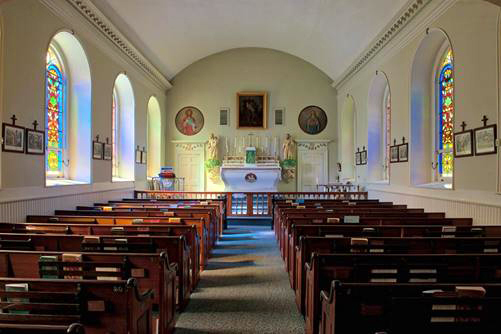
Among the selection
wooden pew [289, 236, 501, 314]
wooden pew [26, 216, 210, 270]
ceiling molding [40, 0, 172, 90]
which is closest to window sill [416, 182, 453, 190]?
wooden pew [289, 236, 501, 314]

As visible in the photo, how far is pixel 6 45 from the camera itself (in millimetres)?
5617

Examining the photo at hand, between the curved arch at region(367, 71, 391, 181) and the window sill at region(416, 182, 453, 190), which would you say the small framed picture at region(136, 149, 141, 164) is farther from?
the window sill at region(416, 182, 453, 190)

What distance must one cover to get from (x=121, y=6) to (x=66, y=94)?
2467 millimetres

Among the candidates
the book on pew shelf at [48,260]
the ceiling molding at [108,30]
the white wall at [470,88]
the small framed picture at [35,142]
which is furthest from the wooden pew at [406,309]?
the ceiling molding at [108,30]

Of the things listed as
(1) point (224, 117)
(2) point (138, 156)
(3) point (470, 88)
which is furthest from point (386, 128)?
(2) point (138, 156)

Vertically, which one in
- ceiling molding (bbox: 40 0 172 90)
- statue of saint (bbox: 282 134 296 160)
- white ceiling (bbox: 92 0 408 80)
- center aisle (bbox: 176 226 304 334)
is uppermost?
white ceiling (bbox: 92 0 408 80)

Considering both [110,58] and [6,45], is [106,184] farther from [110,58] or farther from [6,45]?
[6,45]

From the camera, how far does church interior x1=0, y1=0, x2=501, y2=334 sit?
2.58 metres

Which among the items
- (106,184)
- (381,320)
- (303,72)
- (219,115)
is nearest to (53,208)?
(106,184)

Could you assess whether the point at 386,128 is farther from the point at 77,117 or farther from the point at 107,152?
the point at 77,117

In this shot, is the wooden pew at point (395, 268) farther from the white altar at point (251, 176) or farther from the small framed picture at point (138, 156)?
the white altar at point (251, 176)

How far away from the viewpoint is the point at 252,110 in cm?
1545

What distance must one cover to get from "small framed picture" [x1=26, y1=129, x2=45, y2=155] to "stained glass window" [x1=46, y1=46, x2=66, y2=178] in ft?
4.00

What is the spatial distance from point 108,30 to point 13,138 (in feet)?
14.1
